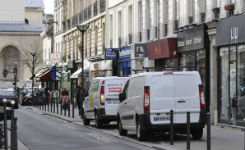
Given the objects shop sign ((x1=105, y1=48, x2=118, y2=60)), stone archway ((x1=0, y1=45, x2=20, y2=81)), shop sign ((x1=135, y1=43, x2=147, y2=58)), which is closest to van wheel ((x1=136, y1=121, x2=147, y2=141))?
shop sign ((x1=135, y1=43, x2=147, y2=58))

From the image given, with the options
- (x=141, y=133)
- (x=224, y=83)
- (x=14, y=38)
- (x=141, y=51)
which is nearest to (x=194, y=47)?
(x=224, y=83)

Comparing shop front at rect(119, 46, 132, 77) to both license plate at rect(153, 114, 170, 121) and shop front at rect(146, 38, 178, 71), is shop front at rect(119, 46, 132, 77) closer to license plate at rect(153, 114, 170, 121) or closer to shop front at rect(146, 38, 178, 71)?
shop front at rect(146, 38, 178, 71)

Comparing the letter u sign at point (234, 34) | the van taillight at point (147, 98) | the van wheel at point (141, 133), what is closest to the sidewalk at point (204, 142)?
the van wheel at point (141, 133)

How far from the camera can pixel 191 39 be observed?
94.4 feet

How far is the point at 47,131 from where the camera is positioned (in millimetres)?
23734

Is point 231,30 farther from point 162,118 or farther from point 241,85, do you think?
point 162,118

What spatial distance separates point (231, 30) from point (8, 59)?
10120 cm

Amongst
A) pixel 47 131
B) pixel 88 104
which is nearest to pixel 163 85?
pixel 47 131

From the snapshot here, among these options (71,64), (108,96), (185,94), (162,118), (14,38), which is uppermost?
(14,38)

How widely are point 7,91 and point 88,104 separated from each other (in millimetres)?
24955

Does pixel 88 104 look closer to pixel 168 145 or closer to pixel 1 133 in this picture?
pixel 168 145

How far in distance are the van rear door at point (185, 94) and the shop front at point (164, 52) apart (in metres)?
13.1

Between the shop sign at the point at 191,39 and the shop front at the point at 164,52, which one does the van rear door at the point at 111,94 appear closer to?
the shop sign at the point at 191,39

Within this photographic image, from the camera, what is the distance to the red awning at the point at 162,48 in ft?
103
